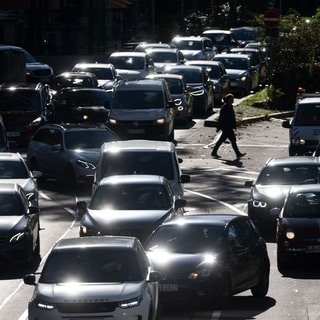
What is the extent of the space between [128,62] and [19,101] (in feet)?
44.0

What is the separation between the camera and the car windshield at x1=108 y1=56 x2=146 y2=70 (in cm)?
5494

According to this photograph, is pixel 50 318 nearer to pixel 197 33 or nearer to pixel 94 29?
pixel 94 29

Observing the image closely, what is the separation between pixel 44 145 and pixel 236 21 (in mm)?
56011

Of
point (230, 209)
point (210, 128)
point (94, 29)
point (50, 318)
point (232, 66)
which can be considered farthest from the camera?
point (94, 29)

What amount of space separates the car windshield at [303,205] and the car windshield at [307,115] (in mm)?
13379

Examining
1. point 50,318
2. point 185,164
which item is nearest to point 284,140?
point 185,164

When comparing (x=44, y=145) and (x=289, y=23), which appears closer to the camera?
(x=44, y=145)

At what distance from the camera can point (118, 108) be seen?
41.6 m

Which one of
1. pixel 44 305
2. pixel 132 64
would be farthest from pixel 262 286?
pixel 132 64

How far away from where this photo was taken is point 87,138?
35.1 metres

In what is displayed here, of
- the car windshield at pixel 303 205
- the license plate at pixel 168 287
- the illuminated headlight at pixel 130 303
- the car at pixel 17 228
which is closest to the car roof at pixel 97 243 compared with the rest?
the illuminated headlight at pixel 130 303

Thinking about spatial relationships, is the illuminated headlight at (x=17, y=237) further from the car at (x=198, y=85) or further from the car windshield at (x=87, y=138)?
the car at (x=198, y=85)

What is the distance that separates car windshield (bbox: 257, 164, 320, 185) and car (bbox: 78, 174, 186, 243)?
10.7 feet

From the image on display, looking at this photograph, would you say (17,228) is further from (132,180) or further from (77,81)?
(77,81)
